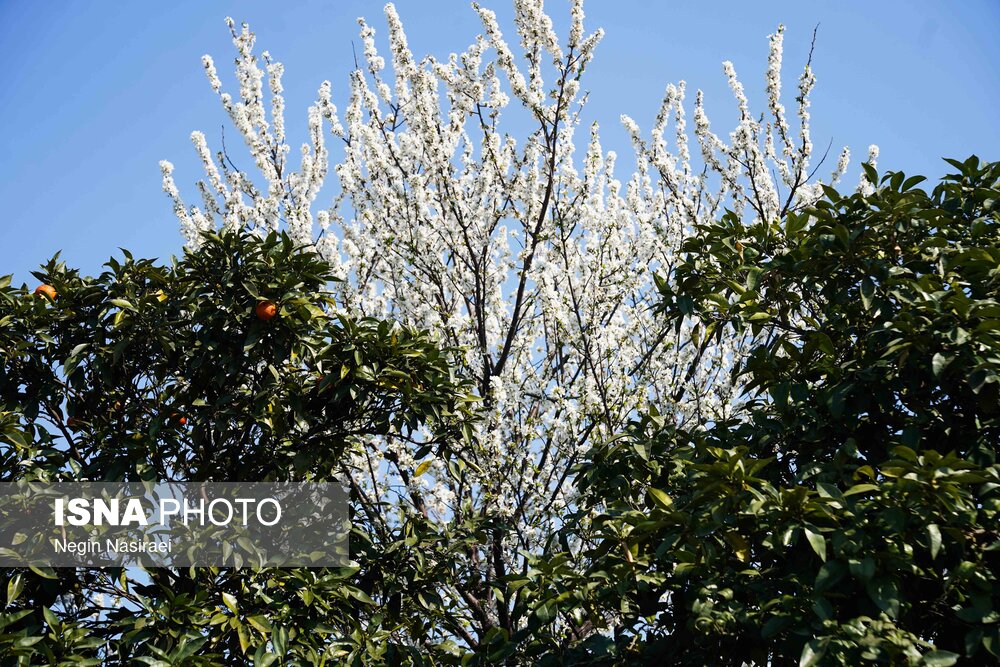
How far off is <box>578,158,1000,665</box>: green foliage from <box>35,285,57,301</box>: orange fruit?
2539mm

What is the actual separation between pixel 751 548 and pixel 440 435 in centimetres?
158

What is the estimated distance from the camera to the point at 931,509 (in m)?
2.59

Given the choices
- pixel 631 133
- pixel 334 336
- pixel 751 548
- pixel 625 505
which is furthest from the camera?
pixel 631 133

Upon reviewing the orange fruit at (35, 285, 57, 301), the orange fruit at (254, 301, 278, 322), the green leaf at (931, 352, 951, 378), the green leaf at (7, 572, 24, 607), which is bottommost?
the green leaf at (7, 572, 24, 607)

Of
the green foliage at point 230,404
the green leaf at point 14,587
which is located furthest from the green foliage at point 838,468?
the green leaf at point 14,587

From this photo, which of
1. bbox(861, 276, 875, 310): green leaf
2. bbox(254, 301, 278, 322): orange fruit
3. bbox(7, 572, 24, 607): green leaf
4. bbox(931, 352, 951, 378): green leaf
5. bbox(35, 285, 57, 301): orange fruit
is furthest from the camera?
bbox(35, 285, 57, 301): orange fruit

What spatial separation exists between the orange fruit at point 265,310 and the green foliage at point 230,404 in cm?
3

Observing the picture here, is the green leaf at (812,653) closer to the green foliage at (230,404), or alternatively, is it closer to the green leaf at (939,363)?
the green leaf at (939,363)

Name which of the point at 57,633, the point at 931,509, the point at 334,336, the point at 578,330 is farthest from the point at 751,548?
the point at 578,330

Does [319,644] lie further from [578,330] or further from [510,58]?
[510,58]

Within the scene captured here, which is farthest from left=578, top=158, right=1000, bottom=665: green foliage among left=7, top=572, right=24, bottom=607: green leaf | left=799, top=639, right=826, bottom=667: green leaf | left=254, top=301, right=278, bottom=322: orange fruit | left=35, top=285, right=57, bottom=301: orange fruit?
left=35, top=285, right=57, bottom=301: orange fruit

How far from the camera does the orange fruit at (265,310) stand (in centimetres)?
370

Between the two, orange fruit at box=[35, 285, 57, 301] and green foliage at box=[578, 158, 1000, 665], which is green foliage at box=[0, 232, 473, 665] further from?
green foliage at box=[578, 158, 1000, 665]

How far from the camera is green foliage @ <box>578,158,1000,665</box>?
2.59 meters
